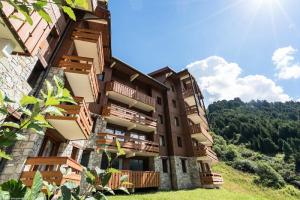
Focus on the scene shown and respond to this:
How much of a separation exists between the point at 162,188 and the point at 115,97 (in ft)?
33.1

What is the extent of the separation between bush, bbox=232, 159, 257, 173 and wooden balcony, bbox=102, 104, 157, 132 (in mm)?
32899

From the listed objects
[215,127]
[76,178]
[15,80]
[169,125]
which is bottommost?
[76,178]

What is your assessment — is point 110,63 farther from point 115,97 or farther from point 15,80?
point 15,80

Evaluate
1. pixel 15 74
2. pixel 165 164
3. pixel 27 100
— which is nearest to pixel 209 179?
pixel 165 164

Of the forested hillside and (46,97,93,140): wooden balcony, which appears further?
the forested hillside

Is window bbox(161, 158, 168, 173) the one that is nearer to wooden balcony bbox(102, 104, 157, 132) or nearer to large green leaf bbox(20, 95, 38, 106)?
wooden balcony bbox(102, 104, 157, 132)

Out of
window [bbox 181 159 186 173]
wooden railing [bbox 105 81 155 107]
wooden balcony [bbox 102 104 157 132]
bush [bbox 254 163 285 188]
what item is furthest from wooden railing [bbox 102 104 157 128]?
bush [bbox 254 163 285 188]

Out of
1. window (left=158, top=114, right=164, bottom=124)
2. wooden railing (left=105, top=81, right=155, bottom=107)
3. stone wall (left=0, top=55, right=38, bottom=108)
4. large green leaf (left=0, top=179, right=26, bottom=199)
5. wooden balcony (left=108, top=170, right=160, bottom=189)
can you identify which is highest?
wooden railing (left=105, top=81, right=155, bottom=107)

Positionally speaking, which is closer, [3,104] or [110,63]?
[3,104]

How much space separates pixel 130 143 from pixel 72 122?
8928 millimetres

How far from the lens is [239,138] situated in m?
75.2

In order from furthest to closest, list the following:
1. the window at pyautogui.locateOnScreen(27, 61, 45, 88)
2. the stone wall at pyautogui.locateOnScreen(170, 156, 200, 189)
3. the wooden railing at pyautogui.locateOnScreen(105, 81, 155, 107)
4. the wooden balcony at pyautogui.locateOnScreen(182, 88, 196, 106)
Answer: the wooden balcony at pyautogui.locateOnScreen(182, 88, 196, 106) < the stone wall at pyautogui.locateOnScreen(170, 156, 200, 189) < the wooden railing at pyautogui.locateOnScreen(105, 81, 155, 107) < the window at pyautogui.locateOnScreen(27, 61, 45, 88)

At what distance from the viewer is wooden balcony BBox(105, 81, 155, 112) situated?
60.9 ft

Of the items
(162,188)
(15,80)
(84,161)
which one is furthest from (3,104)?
(162,188)
